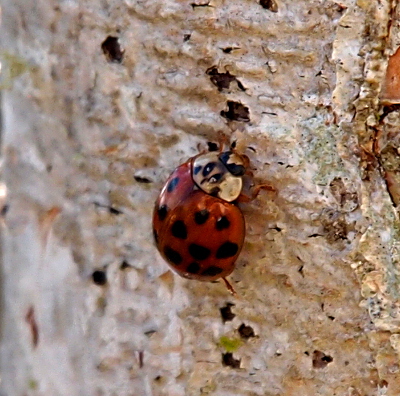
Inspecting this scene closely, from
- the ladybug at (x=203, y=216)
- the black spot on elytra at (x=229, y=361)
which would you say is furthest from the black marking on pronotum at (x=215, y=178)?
the black spot on elytra at (x=229, y=361)

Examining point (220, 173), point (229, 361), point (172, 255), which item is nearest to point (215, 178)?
point (220, 173)

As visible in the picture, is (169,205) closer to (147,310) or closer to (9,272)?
(147,310)

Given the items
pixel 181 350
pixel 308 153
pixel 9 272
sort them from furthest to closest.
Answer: pixel 9 272, pixel 181 350, pixel 308 153

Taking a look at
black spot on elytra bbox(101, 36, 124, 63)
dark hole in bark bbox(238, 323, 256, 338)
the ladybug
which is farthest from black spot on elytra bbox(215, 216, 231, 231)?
black spot on elytra bbox(101, 36, 124, 63)

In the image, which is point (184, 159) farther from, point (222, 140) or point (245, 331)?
point (245, 331)

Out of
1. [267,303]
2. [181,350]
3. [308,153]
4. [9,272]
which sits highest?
[308,153]

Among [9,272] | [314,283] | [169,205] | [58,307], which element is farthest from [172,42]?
[9,272]
